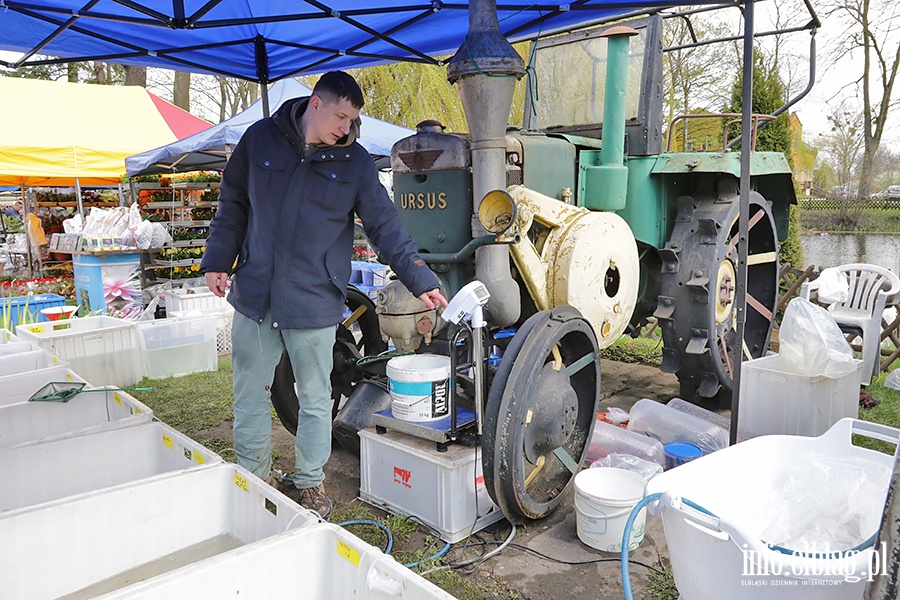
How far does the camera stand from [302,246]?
2.66m

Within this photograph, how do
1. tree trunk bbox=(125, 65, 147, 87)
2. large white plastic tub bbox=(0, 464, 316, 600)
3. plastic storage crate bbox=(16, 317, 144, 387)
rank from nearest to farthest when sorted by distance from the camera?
large white plastic tub bbox=(0, 464, 316, 600), plastic storage crate bbox=(16, 317, 144, 387), tree trunk bbox=(125, 65, 147, 87)

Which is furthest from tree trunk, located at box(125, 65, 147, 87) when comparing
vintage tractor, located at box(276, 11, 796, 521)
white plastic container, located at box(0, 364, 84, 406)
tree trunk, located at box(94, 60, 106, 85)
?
vintage tractor, located at box(276, 11, 796, 521)

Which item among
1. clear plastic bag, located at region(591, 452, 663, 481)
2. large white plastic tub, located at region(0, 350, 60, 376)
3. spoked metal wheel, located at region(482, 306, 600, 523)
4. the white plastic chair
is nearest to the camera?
spoked metal wheel, located at region(482, 306, 600, 523)

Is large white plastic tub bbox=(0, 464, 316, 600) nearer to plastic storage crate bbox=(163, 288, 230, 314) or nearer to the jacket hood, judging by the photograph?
the jacket hood

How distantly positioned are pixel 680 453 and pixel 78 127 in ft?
33.2

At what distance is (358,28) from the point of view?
12.8ft

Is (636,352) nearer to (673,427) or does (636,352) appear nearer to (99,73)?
(673,427)

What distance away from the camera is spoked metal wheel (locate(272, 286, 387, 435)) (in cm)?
345

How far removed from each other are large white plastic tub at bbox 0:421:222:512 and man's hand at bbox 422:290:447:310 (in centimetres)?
103

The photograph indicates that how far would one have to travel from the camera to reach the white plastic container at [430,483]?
268 cm

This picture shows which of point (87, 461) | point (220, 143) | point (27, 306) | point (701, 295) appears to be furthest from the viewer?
point (220, 143)

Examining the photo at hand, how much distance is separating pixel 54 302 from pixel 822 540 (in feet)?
27.4
